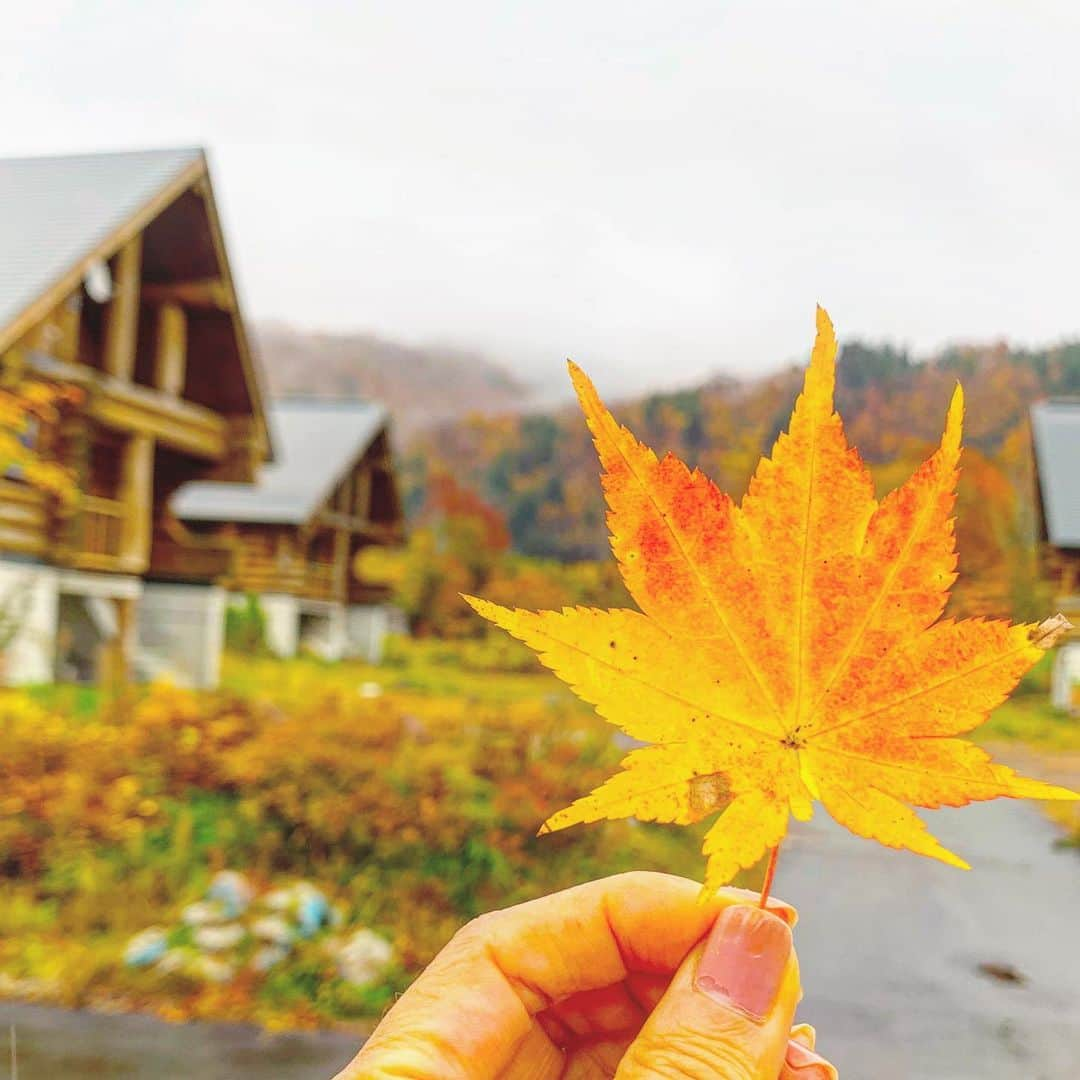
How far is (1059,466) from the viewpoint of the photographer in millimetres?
1563

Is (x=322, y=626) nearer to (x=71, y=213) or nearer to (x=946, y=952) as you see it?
(x=71, y=213)

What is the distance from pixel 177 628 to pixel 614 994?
13.0 ft

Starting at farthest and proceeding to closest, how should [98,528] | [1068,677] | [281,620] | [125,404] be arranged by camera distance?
[281,620] < [98,528] < [125,404] < [1068,677]

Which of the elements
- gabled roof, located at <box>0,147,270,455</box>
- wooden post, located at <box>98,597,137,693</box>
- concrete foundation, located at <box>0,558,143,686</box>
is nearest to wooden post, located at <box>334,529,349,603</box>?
concrete foundation, located at <box>0,558,143,686</box>

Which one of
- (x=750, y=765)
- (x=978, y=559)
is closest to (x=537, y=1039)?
(x=750, y=765)

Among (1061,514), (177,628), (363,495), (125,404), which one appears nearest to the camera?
(1061,514)

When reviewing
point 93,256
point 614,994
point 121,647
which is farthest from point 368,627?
point 614,994

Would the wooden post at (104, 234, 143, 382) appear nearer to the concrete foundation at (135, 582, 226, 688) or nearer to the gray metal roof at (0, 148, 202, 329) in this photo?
the gray metal roof at (0, 148, 202, 329)

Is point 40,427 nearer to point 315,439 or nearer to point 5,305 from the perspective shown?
point 5,305

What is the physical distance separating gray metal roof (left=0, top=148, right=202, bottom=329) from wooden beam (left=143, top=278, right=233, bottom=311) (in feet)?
2.11

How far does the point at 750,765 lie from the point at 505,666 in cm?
262

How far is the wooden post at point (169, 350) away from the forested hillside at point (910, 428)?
101 inches

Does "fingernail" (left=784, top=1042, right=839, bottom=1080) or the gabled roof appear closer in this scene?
"fingernail" (left=784, top=1042, right=839, bottom=1080)

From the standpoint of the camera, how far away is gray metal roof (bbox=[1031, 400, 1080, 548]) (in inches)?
49.5
